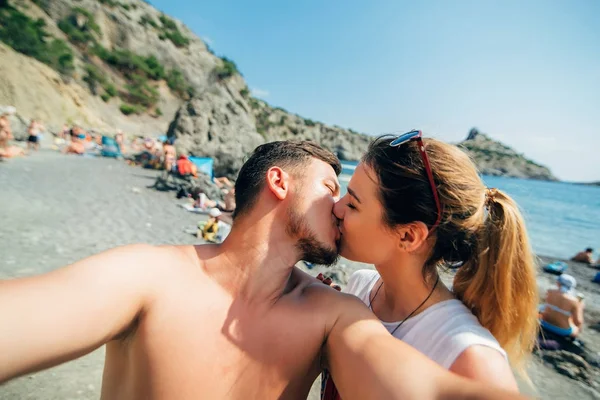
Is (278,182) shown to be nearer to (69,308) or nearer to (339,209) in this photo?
(339,209)

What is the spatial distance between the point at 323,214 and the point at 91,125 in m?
29.1

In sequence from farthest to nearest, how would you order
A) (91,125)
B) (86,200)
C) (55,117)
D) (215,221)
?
(91,125) → (55,117) → (86,200) → (215,221)

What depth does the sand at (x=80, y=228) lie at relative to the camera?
2910 millimetres

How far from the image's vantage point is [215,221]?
7.52 meters

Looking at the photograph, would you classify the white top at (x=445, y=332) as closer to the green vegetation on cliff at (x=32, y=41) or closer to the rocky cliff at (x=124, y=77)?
the rocky cliff at (x=124, y=77)

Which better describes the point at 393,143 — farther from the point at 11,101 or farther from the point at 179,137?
the point at 11,101

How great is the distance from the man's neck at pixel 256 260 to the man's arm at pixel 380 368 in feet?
1.27

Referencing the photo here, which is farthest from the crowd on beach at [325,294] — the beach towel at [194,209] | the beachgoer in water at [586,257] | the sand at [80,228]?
the beachgoer in water at [586,257]

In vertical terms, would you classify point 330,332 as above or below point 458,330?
below

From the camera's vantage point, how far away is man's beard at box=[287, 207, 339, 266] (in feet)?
5.68

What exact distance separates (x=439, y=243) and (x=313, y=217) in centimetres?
70

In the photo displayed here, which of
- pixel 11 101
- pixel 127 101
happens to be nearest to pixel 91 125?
pixel 11 101

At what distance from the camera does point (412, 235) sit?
5.50 ft

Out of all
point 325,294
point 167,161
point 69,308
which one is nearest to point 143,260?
point 69,308
